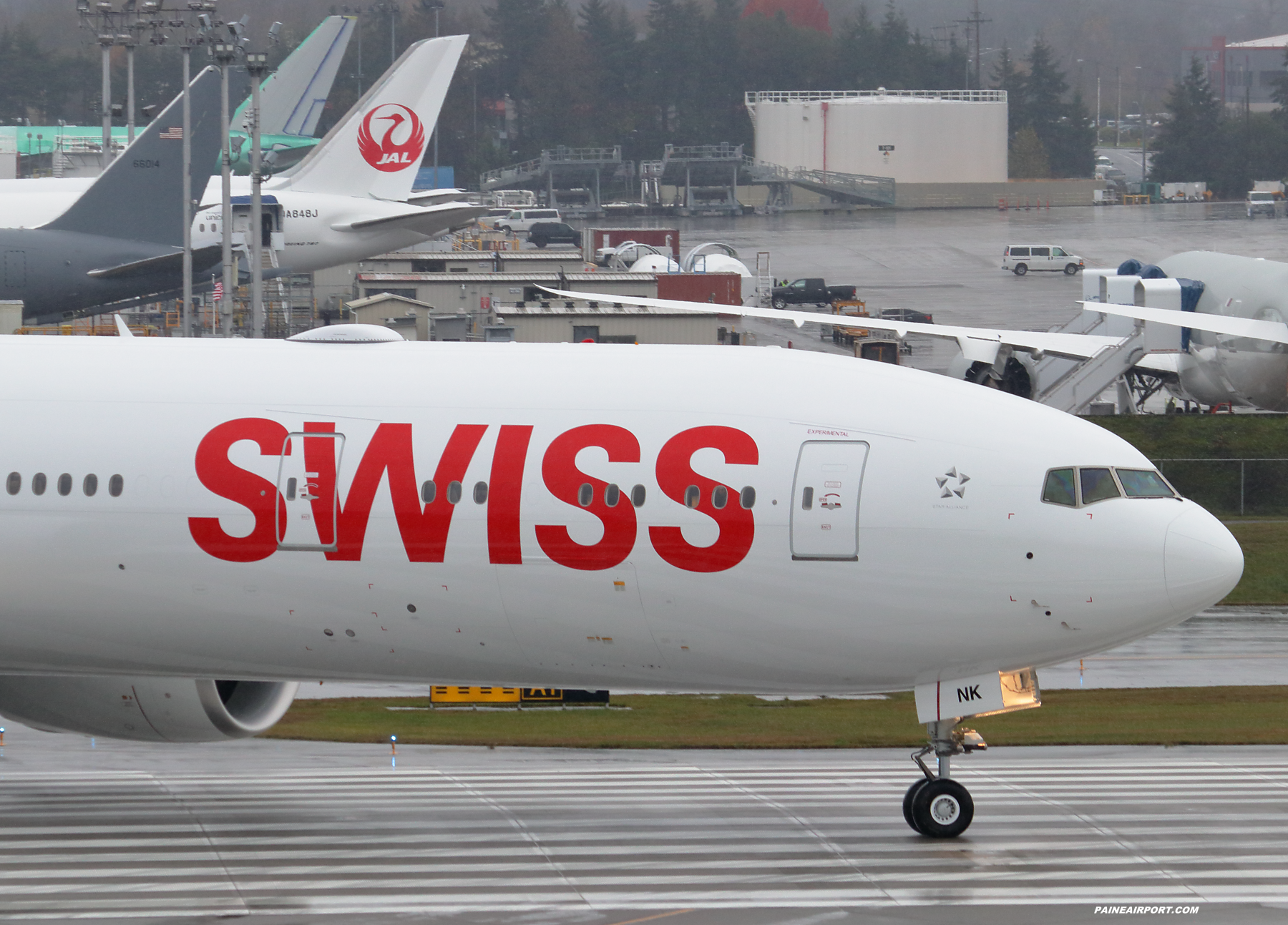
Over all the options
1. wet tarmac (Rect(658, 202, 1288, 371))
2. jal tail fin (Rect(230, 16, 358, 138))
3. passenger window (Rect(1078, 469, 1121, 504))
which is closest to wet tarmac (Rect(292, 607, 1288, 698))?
passenger window (Rect(1078, 469, 1121, 504))

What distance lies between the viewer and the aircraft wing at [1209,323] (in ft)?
167

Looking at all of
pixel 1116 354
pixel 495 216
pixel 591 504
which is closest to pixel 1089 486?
pixel 591 504

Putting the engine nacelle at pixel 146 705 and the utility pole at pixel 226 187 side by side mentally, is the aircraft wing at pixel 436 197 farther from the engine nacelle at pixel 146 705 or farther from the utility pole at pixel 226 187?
the engine nacelle at pixel 146 705

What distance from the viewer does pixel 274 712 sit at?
21.6 meters

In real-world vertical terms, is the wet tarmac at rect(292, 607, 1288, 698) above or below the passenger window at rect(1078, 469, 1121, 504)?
below

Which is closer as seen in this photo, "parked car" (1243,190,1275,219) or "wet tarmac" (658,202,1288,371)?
"wet tarmac" (658,202,1288,371)

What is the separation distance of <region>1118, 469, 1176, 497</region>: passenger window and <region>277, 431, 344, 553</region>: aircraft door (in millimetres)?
8590

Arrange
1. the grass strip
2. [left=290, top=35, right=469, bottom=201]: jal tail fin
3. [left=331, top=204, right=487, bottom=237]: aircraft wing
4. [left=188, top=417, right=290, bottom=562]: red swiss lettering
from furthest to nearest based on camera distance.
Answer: [left=290, top=35, right=469, bottom=201]: jal tail fin, [left=331, top=204, right=487, bottom=237]: aircraft wing, the grass strip, [left=188, top=417, right=290, bottom=562]: red swiss lettering

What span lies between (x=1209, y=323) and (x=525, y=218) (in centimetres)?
10662

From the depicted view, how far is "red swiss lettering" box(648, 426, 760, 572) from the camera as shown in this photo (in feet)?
59.3

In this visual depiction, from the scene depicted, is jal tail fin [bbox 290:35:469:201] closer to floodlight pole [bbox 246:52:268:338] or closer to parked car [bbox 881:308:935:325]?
parked car [bbox 881:308:935:325]

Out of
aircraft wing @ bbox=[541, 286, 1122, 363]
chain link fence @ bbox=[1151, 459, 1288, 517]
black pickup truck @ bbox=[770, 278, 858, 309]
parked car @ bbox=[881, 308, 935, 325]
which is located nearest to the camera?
aircraft wing @ bbox=[541, 286, 1122, 363]

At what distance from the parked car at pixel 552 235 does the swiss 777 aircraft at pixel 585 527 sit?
382 ft

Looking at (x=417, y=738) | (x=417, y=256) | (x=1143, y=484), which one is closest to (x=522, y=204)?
(x=417, y=256)
